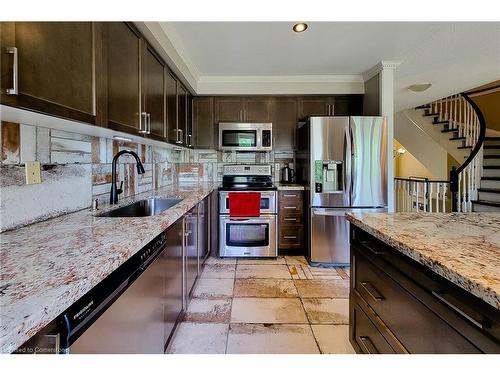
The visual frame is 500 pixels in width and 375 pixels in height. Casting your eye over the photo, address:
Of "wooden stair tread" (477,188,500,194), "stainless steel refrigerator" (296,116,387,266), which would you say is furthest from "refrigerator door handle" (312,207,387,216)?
"wooden stair tread" (477,188,500,194)

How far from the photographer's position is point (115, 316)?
977 millimetres

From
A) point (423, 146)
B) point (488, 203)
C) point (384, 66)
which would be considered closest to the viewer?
point (384, 66)

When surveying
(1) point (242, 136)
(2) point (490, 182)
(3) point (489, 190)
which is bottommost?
(3) point (489, 190)

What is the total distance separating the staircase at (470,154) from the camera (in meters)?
4.42

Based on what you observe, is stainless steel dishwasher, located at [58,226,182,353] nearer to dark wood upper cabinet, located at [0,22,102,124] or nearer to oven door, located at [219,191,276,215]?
dark wood upper cabinet, located at [0,22,102,124]

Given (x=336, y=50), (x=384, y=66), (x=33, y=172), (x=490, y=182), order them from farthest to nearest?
(x=490, y=182), (x=384, y=66), (x=336, y=50), (x=33, y=172)

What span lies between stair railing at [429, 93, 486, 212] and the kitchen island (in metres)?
3.51

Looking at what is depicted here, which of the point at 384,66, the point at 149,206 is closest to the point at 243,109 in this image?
the point at 384,66

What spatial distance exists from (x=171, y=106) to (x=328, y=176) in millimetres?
1864

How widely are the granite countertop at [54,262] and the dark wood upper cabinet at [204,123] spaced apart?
8.35 feet

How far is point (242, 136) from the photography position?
3758 millimetres

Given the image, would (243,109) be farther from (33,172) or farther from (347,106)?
(33,172)

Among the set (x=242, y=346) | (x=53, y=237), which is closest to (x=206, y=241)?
(x=242, y=346)
